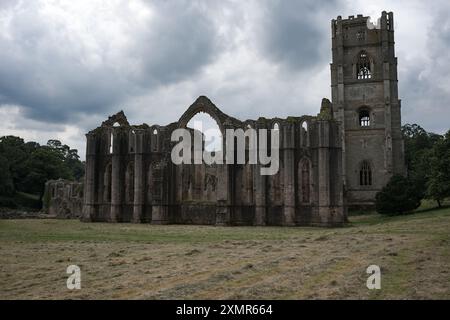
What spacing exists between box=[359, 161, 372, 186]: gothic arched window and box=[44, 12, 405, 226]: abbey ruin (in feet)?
0.56

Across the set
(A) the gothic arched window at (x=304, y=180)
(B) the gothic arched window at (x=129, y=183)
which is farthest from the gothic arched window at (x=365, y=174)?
(B) the gothic arched window at (x=129, y=183)

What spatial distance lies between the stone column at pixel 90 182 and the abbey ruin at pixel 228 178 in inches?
3.4

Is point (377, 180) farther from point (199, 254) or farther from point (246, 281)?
point (246, 281)

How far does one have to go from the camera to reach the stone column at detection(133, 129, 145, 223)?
39.9 meters

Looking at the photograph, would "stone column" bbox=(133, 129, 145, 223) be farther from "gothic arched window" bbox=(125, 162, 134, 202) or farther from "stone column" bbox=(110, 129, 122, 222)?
"stone column" bbox=(110, 129, 122, 222)

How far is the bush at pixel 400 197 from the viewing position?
1625 inches

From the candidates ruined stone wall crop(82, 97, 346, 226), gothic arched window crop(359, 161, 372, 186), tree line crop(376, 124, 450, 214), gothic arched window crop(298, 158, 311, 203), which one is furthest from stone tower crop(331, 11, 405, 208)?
gothic arched window crop(298, 158, 311, 203)

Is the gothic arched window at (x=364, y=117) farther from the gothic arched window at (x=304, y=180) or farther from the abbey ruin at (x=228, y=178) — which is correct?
the gothic arched window at (x=304, y=180)

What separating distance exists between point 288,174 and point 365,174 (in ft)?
82.0

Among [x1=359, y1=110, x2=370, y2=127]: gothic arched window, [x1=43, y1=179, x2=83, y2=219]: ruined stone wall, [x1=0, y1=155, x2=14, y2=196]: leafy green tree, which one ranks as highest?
[x1=359, y1=110, x2=370, y2=127]: gothic arched window

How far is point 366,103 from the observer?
58281 mm

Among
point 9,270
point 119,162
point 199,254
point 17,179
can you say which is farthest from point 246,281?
point 17,179

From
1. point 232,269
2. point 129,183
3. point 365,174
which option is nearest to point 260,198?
point 129,183
